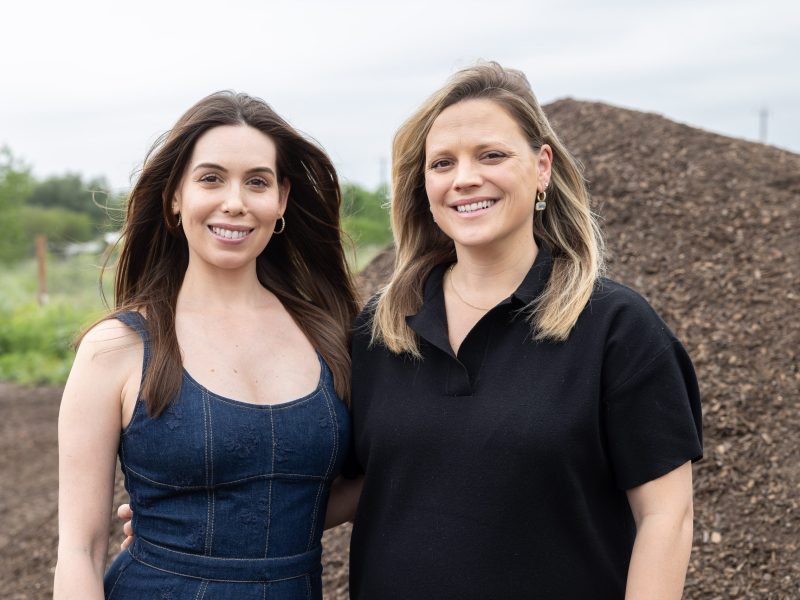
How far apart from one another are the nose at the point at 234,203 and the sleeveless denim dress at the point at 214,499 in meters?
0.42

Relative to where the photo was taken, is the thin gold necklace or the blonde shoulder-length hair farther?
the thin gold necklace

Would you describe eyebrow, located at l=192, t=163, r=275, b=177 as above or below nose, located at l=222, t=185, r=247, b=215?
above

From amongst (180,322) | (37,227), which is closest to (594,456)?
(180,322)

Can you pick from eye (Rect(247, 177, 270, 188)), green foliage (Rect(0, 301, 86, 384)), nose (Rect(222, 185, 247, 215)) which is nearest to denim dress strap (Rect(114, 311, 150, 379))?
nose (Rect(222, 185, 247, 215))

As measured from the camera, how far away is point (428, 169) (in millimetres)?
2561

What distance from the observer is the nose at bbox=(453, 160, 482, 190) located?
2.42 meters

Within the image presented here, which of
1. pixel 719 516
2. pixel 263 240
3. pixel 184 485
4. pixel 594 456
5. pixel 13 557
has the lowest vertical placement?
pixel 13 557

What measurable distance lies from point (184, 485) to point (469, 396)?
0.79 m

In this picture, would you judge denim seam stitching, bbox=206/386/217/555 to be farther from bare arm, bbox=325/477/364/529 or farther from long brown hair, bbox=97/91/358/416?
bare arm, bbox=325/477/364/529

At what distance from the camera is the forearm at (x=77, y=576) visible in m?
2.44

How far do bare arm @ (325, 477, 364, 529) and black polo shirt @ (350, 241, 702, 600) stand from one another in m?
0.41

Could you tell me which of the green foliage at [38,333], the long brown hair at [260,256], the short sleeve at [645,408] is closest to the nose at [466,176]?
the short sleeve at [645,408]

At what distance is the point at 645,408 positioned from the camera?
2.19 meters

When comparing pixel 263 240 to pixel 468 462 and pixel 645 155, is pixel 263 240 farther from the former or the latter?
pixel 645 155
